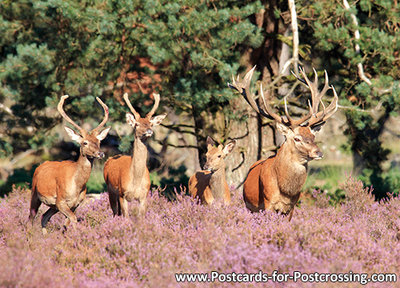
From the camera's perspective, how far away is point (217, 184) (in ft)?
26.7

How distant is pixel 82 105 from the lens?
35.7 ft

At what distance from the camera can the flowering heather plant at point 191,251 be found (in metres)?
5.30

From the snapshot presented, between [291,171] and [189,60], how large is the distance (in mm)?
4420

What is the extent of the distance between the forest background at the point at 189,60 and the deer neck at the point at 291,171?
3064 millimetres

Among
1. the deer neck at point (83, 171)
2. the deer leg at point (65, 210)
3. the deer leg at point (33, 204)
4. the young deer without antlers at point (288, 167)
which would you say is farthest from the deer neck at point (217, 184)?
the deer leg at point (33, 204)

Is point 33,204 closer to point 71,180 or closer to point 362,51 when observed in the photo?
point 71,180

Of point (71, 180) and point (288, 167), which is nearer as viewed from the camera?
point (288, 167)

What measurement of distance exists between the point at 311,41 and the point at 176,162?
8185 mm

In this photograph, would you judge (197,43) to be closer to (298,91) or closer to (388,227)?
(298,91)

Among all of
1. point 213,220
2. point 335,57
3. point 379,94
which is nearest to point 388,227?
point 213,220

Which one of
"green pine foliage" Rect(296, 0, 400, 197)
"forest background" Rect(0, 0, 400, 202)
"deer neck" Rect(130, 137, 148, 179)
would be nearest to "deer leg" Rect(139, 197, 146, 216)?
"deer neck" Rect(130, 137, 148, 179)

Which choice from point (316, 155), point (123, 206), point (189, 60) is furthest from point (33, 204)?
point (189, 60)

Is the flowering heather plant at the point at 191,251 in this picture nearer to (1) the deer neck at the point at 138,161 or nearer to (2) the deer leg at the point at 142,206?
(2) the deer leg at the point at 142,206

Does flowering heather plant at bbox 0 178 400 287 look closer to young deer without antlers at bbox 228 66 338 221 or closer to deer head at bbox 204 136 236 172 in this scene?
young deer without antlers at bbox 228 66 338 221
